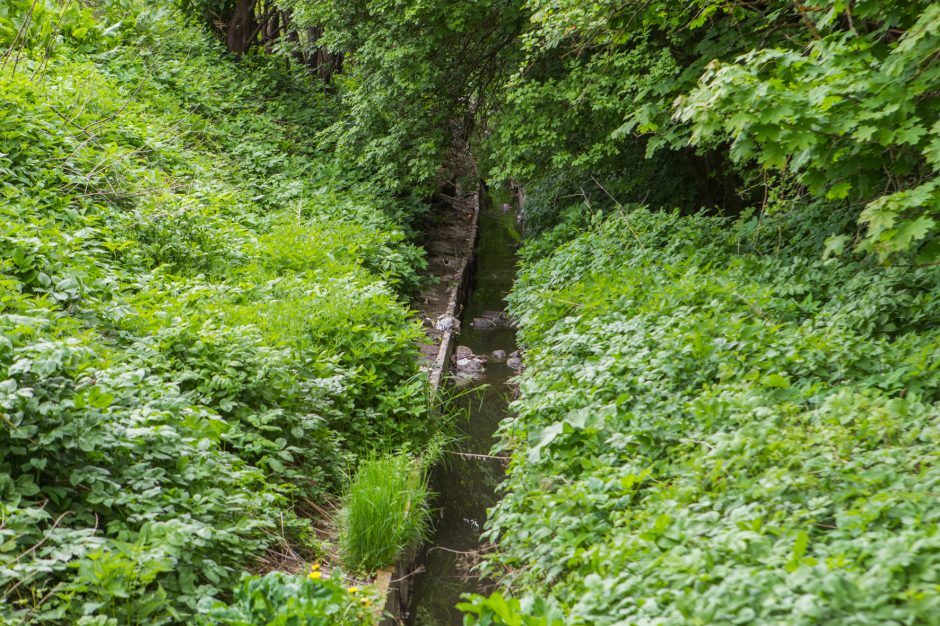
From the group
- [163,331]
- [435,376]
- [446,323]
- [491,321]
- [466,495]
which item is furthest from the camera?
[491,321]

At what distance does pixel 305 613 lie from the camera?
321 cm

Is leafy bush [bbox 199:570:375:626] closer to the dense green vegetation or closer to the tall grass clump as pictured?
the dense green vegetation

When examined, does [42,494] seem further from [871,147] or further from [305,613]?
[871,147]

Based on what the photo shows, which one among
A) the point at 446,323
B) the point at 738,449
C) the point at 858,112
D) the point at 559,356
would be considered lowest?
the point at 446,323

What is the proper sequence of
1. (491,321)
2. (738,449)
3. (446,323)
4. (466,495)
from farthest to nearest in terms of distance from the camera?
1. (491,321)
2. (446,323)
3. (466,495)
4. (738,449)

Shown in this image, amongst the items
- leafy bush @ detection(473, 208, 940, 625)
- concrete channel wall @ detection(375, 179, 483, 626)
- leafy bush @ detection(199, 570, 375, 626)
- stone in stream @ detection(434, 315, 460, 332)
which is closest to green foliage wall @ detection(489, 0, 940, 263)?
leafy bush @ detection(473, 208, 940, 625)

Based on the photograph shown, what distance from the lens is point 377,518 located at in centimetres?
493

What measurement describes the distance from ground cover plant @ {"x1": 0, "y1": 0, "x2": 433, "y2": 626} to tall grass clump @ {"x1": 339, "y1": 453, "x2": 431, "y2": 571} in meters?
0.29

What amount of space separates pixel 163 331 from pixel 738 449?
4082 mm

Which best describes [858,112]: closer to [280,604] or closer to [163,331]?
[280,604]

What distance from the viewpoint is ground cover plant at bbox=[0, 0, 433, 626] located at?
352 cm

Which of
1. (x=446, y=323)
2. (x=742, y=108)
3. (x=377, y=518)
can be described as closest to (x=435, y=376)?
(x=446, y=323)

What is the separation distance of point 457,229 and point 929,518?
14.6 metres

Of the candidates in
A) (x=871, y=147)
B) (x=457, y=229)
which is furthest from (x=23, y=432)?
(x=457, y=229)
